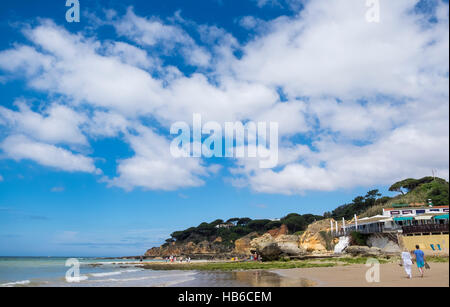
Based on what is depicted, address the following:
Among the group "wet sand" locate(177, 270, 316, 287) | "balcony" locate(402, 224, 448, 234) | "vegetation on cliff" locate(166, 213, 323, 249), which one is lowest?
"vegetation on cliff" locate(166, 213, 323, 249)

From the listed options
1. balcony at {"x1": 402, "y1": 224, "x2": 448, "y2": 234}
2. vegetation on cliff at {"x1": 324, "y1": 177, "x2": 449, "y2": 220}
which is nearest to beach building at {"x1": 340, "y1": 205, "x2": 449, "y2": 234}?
balcony at {"x1": 402, "y1": 224, "x2": 448, "y2": 234}

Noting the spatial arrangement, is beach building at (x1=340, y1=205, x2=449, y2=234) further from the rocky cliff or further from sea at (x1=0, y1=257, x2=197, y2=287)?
the rocky cliff

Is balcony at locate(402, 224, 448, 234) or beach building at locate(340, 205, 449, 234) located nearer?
balcony at locate(402, 224, 448, 234)

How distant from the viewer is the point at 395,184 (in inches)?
3558

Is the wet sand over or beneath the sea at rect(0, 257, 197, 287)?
over

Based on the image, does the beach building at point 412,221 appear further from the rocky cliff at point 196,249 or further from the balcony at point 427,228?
the rocky cliff at point 196,249

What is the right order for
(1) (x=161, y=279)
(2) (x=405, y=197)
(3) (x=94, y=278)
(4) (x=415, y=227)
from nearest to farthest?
(1) (x=161, y=279), (3) (x=94, y=278), (4) (x=415, y=227), (2) (x=405, y=197)

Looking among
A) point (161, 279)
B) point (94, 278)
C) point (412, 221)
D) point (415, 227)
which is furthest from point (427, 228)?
point (94, 278)

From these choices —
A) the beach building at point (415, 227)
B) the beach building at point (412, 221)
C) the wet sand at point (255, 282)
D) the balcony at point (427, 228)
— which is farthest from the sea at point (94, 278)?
the beach building at point (412, 221)

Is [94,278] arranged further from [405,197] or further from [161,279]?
[405,197]

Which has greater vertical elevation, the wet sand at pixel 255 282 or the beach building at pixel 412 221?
the beach building at pixel 412 221
